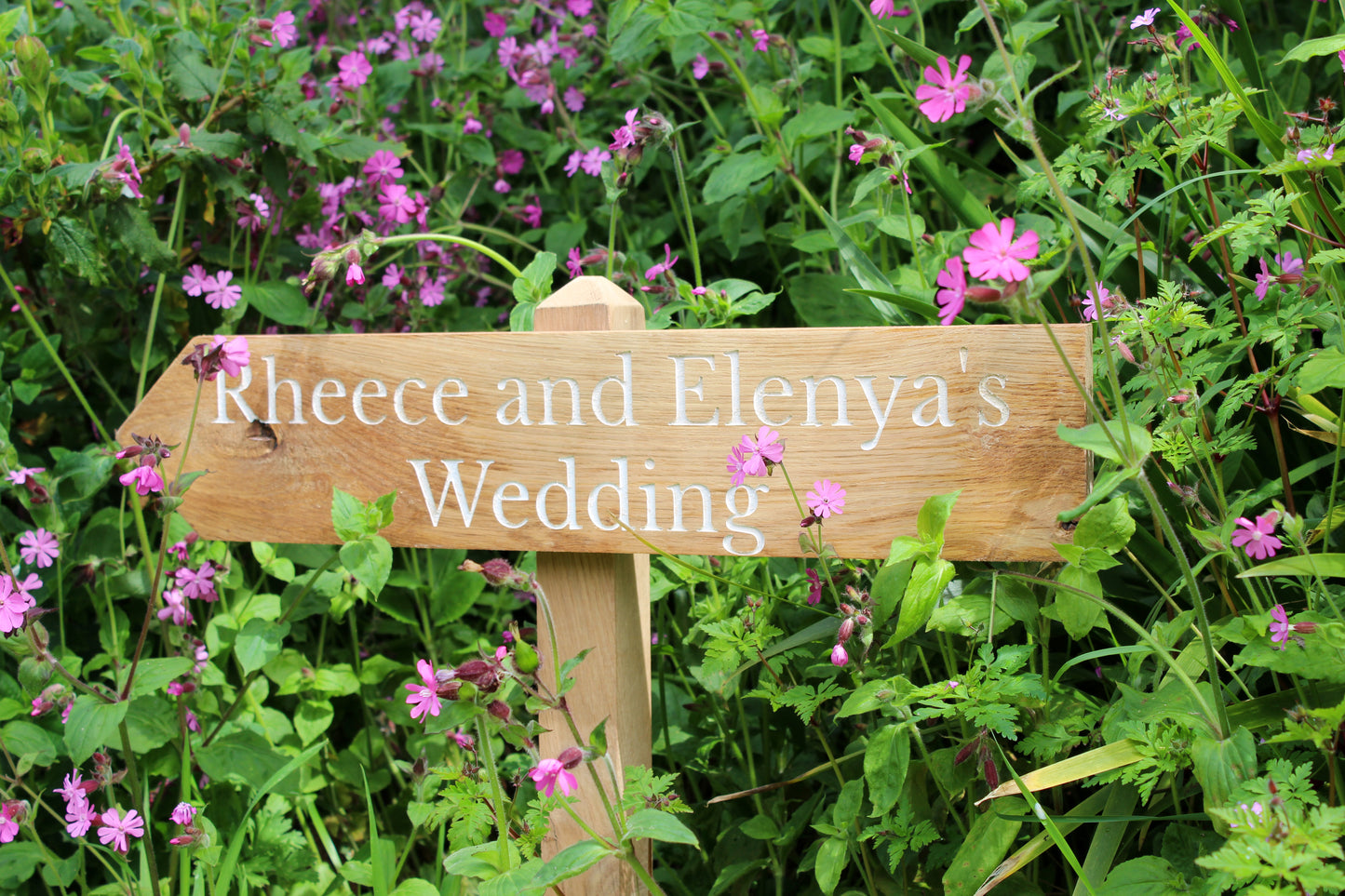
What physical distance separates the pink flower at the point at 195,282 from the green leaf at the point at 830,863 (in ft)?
4.39

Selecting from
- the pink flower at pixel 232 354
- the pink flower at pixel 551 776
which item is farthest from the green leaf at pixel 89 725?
the pink flower at pixel 551 776

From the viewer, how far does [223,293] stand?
5.47 ft

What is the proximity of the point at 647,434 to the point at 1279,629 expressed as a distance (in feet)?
2.14

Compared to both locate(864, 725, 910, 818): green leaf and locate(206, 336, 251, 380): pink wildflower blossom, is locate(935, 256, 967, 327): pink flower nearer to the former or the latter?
locate(864, 725, 910, 818): green leaf

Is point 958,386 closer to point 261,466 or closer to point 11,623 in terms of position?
point 261,466

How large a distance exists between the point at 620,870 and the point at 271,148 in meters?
1.32

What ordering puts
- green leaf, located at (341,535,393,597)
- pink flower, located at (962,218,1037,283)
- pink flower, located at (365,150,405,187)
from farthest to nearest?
pink flower, located at (365,150,405,187), green leaf, located at (341,535,393,597), pink flower, located at (962,218,1037,283)

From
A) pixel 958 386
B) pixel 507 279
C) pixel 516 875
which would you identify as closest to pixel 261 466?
pixel 516 875

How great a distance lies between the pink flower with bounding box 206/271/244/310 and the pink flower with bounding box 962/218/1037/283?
134 centimetres

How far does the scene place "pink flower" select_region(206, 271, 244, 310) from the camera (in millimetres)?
1652

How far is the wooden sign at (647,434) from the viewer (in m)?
1.02

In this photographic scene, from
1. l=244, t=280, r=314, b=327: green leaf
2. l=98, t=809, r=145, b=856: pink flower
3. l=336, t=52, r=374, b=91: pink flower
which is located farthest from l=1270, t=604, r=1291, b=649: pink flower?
l=336, t=52, r=374, b=91: pink flower

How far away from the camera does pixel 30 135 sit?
1.48 meters

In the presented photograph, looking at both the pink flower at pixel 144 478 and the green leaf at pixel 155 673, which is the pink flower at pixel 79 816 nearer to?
the green leaf at pixel 155 673
